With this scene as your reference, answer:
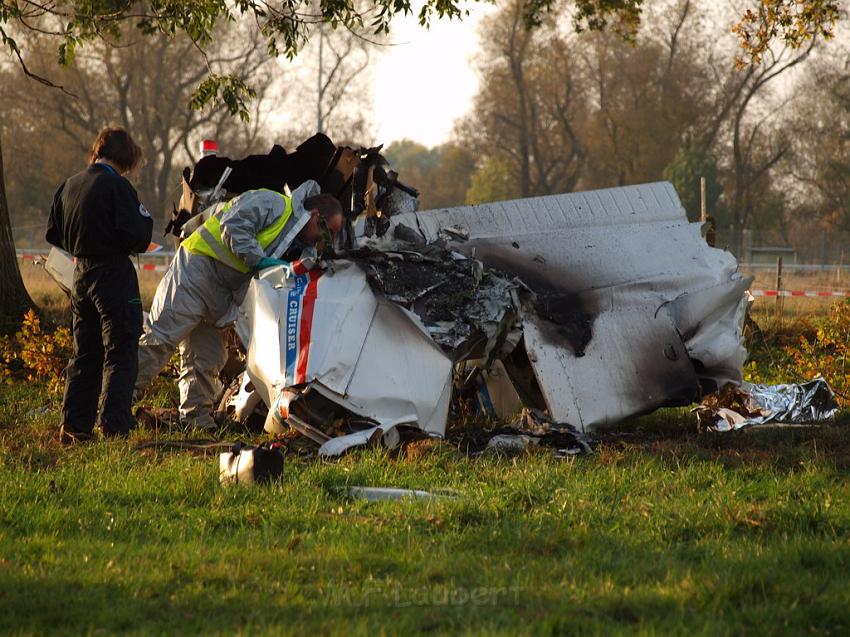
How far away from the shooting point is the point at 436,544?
448cm

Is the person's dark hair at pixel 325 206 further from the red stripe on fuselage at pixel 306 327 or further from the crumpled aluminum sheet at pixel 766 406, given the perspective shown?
the crumpled aluminum sheet at pixel 766 406

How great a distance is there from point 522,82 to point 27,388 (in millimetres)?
47956

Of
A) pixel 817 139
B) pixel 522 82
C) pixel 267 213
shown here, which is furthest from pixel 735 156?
pixel 267 213

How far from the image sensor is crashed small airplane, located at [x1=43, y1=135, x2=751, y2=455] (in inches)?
263

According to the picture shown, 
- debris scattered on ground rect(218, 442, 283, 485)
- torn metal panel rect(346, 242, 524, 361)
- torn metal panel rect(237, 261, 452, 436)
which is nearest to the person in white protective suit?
torn metal panel rect(237, 261, 452, 436)

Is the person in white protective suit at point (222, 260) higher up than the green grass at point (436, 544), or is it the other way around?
the person in white protective suit at point (222, 260)

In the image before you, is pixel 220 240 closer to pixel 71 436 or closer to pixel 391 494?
pixel 71 436

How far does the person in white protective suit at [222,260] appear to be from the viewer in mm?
7160

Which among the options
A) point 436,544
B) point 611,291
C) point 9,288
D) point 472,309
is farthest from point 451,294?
point 9,288

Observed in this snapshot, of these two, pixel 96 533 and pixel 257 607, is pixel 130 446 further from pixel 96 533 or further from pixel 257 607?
pixel 257 607

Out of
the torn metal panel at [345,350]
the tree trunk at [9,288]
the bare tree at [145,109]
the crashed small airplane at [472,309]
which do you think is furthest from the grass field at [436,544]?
the bare tree at [145,109]

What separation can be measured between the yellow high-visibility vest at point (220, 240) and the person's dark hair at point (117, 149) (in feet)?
2.13

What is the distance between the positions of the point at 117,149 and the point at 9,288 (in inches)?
191

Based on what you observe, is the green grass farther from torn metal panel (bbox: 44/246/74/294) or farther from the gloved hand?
torn metal panel (bbox: 44/246/74/294)
